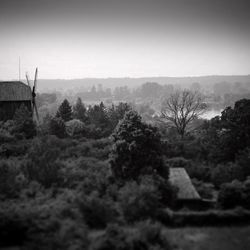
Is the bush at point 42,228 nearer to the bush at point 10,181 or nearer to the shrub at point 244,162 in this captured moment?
the bush at point 10,181

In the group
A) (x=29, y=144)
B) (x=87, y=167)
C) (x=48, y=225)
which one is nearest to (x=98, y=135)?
(x=29, y=144)

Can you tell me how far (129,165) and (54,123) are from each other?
23486 mm

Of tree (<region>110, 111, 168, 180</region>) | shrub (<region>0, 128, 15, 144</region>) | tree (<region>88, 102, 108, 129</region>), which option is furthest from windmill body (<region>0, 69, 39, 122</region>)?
tree (<region>110, 111, 168, 180</region>)

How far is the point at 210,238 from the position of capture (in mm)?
23047

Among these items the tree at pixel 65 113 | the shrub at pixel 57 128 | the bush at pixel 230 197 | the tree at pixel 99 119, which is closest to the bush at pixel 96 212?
the bush at pixel 230 197

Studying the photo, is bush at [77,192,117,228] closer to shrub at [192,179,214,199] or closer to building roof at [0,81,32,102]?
shrub at [192,179,214,199]

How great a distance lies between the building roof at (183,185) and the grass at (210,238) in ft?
11.7

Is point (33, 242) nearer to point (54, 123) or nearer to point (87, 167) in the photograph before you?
point (87, 167)

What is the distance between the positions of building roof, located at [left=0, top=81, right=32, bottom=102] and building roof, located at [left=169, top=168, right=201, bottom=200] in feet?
105

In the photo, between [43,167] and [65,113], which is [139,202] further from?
[65,113]

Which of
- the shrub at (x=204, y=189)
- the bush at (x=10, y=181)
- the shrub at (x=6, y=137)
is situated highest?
the shrub at (x=6, y=137)

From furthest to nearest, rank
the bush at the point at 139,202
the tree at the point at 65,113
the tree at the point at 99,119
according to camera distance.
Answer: the tree at the point at 65,113 < the tree at the point at 99,119 < the bush at the point at 139,202

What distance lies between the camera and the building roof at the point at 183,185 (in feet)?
91.3

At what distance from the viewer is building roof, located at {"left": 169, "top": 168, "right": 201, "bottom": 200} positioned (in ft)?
91.3
